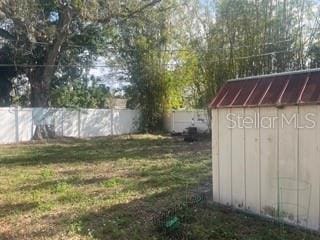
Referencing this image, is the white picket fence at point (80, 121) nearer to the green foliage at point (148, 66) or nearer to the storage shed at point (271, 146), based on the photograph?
the green foliage at point (148, 66)

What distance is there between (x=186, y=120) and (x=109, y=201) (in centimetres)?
1522

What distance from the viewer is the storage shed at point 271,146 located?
3.97 metres

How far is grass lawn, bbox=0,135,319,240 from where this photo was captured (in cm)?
420

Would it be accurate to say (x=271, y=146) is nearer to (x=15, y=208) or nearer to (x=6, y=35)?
(x=15, y=208)

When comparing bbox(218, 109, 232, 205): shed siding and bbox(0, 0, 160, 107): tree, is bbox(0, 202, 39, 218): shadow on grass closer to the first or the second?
bbox(218, 109, 232, 205): shed siding

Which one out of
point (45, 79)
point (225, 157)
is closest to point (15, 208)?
point (225, 157)

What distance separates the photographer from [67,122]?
19016mm

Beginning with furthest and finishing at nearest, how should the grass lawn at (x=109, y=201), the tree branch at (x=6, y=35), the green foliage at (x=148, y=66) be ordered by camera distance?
1. the green foliage at (x=148, y=66)
2. the tree branch at (x=6, y=35)
3. the grass lawn at (x=109, y=201)

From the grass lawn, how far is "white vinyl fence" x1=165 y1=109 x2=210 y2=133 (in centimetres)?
906

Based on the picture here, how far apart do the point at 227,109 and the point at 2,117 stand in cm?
1319

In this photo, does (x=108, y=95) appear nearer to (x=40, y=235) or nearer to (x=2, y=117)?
(x=2, y=117)

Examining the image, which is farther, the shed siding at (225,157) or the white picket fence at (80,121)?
the white picket fence at (80,121)

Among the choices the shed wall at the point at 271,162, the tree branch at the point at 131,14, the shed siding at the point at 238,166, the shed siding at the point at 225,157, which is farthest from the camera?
the tree branch at the point at 131,14

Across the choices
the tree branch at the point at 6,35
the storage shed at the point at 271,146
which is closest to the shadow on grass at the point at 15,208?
the storage shed at the point at 271,146
